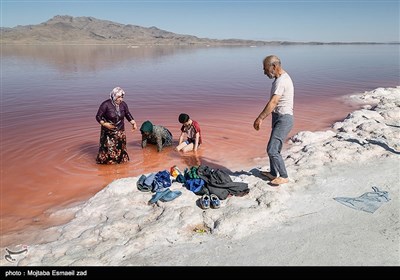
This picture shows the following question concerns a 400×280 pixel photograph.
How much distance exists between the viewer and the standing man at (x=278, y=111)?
4652mm

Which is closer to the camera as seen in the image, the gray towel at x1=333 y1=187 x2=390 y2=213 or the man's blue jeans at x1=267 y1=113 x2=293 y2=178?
the gray towel at x1=333 y1=187 x2=390 y2=213

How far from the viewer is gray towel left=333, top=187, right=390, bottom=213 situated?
4.37 m

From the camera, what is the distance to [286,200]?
4.77 m

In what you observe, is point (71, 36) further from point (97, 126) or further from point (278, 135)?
point (278, 135)

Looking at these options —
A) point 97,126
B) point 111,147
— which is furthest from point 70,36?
point 111,147

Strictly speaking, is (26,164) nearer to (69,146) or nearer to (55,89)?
(69,146)

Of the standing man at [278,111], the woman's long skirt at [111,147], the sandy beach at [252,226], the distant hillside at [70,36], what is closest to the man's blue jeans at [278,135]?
the standing man at [278,111]

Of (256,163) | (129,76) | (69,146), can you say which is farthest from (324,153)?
(129,76)

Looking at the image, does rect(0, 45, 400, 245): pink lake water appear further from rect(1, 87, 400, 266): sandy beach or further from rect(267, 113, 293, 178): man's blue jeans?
rect(267, 113, 293, 178): man's blue jeans

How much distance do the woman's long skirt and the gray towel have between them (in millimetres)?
4476

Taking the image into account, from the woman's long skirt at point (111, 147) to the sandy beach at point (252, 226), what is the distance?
5.47 ft

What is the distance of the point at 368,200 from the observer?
4.54 meters

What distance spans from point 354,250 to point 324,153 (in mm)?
3166

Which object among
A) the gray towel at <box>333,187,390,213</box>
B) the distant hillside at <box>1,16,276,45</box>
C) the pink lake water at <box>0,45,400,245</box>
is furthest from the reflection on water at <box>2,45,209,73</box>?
the distant hillside at <box>1,16,276,45</box>
